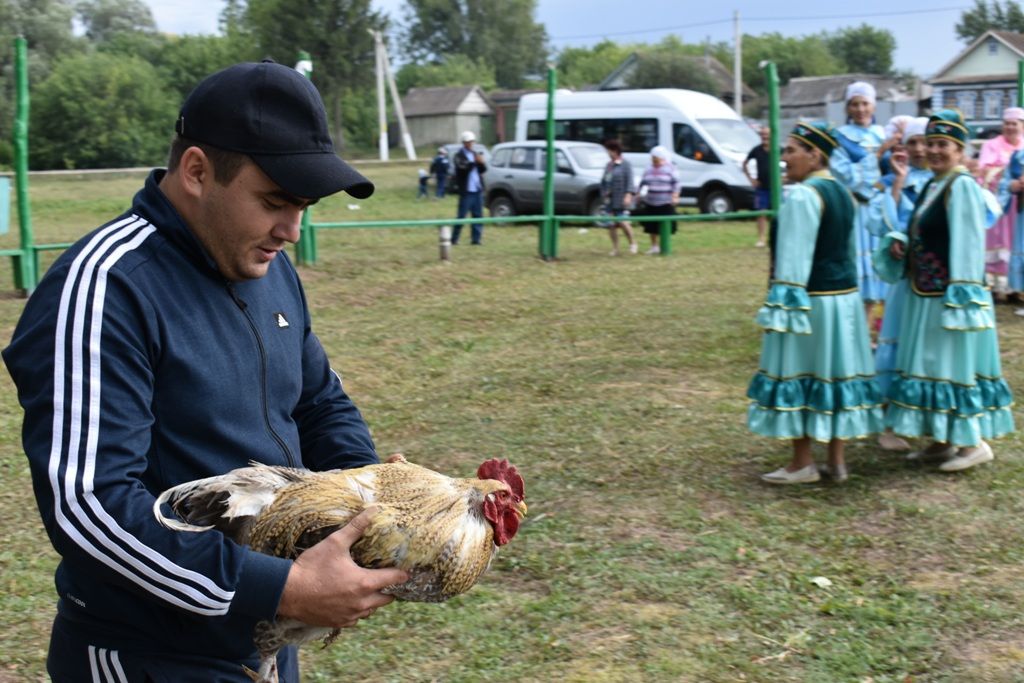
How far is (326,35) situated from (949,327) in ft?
166

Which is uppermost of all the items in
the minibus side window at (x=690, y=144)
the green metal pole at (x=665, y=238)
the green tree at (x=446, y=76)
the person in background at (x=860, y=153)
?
the green tree at (x=446, y=76)

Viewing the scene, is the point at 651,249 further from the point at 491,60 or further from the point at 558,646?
the point at 491,60

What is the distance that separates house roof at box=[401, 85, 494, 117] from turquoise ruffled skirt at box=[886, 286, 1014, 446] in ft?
188

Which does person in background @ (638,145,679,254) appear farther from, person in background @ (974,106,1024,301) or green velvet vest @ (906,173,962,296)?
green velvet vest @ (906,173,962,296)

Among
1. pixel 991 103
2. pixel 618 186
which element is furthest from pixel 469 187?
pixel 991 103

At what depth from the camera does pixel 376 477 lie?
2.17m

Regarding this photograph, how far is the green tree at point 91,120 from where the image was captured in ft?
114

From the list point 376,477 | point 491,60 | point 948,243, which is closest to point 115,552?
point 376,477

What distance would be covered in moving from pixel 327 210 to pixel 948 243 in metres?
18.1

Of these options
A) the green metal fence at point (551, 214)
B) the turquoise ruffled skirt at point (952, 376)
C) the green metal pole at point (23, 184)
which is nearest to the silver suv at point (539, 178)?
the green metal fence at point (551, 214)

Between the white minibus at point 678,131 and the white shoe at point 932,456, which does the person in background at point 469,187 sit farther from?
the white shoe at point 932,456

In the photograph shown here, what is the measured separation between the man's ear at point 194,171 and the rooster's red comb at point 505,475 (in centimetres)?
83

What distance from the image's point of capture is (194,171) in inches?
76.3

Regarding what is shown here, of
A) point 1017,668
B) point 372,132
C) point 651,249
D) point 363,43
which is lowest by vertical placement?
point 1017,668
